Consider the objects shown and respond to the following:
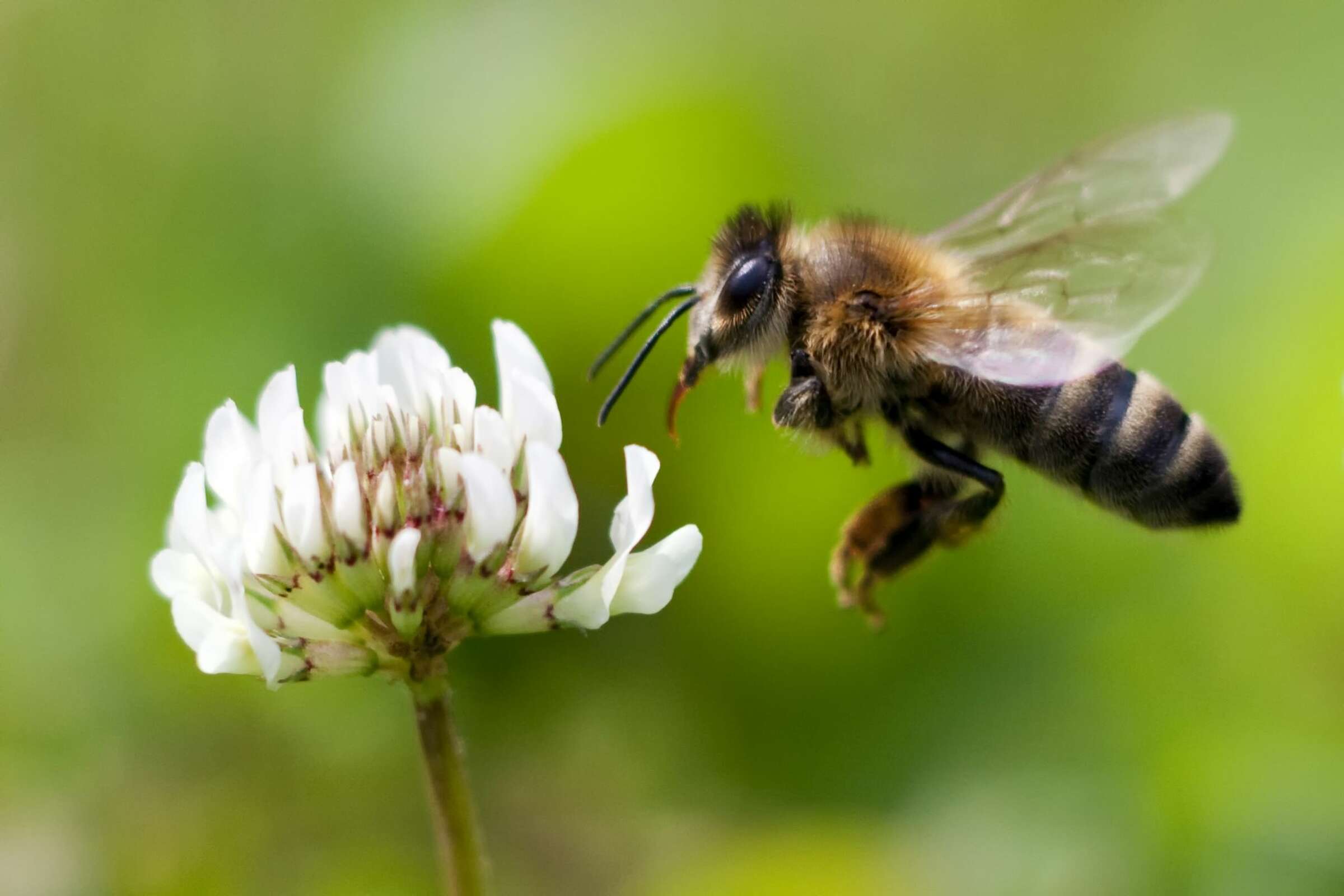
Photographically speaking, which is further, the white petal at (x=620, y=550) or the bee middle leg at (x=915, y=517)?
the bee middle leg at (x=915, y=517)

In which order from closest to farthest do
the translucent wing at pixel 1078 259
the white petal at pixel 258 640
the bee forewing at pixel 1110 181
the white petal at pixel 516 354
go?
the white petal at pixel 258 640 < the white petal at pixel 516 354 < the translucent wing at pixel 1078 259 < the bee forewing at pixel 1110 181

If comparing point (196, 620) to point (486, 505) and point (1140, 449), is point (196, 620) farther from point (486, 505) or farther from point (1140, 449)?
point (1140, 449)

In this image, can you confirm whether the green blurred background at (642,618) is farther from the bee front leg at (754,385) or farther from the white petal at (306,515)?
the white petal at (306,515)

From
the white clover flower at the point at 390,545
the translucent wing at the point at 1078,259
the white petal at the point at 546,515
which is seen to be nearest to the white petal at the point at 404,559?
the white clover flower at the point at 390,545

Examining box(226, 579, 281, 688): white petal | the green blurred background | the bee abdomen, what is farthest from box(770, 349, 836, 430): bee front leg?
box(226, 579, 281, 688): white petal

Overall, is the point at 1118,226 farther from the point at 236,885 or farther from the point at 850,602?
the point at 236,885

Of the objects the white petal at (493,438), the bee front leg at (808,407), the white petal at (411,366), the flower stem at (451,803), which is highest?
the white petal at (411,366)

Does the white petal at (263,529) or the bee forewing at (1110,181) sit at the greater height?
the bee forewing at (1110,181)

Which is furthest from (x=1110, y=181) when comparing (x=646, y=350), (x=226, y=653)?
(x=226, y=653)
